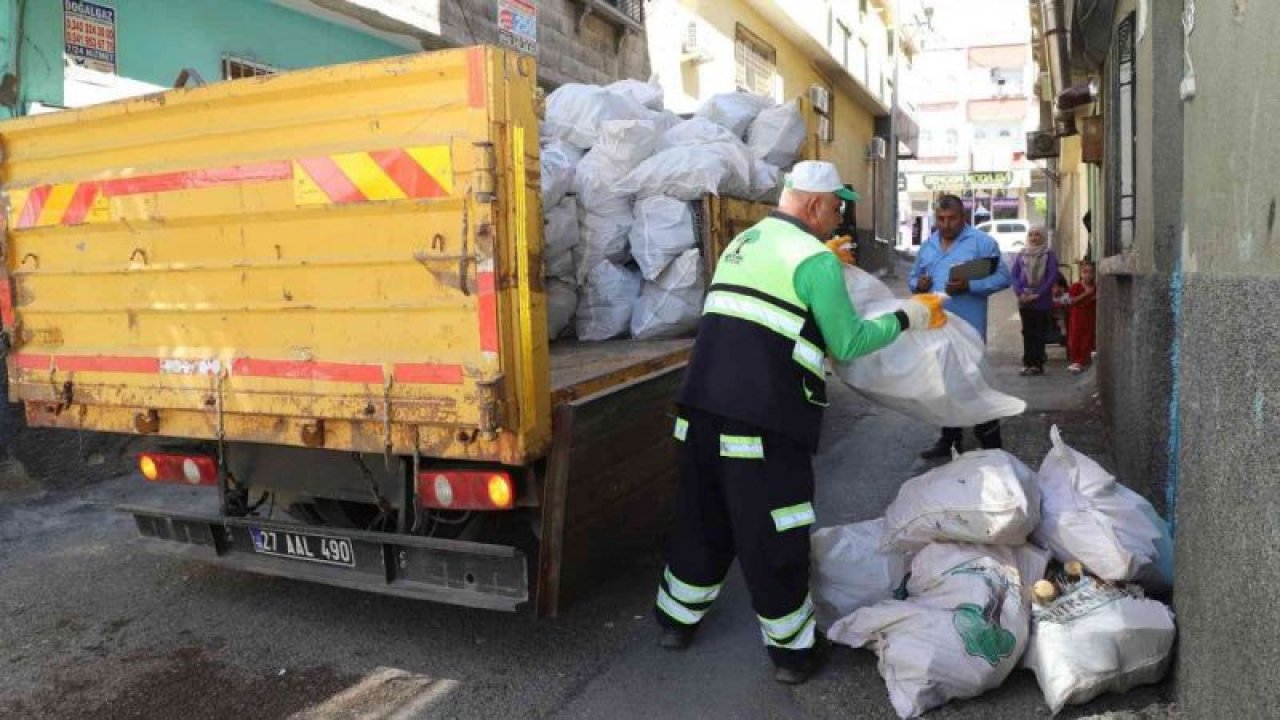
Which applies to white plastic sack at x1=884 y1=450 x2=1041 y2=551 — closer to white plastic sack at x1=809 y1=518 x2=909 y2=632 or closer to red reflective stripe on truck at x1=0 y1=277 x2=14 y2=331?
white plastic sack at x1=809 y1=518 x2=909 y2=632

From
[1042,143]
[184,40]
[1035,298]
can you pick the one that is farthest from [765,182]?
[1042,143]

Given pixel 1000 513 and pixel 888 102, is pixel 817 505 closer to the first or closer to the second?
pixel 1000 513

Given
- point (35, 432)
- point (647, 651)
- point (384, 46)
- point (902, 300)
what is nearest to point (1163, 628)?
point (902, 300)

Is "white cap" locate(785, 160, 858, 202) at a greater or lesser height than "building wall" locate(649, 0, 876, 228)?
lesser

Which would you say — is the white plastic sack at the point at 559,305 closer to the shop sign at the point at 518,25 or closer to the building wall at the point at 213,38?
the building wall at the point at 213,38

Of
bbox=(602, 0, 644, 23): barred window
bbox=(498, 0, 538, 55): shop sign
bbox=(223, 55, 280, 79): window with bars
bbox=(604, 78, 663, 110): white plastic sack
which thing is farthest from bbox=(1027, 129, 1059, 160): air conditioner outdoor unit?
bbox=(223, 55, 280, 79): window with bars

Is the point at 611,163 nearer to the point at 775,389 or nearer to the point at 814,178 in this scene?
the point at 814,178

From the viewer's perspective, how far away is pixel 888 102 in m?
28.7

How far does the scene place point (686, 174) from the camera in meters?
4.78

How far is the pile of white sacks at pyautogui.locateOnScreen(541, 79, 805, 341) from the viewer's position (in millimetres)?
4773

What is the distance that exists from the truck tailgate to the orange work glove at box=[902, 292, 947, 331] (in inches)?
50.5

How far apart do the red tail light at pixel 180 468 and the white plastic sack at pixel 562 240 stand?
5.85ft

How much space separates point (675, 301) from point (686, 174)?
2.05ft

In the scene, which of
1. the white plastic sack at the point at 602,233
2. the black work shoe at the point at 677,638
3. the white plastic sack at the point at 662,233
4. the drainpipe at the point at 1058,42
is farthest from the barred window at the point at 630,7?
the black work shoe at the point at 677,638
